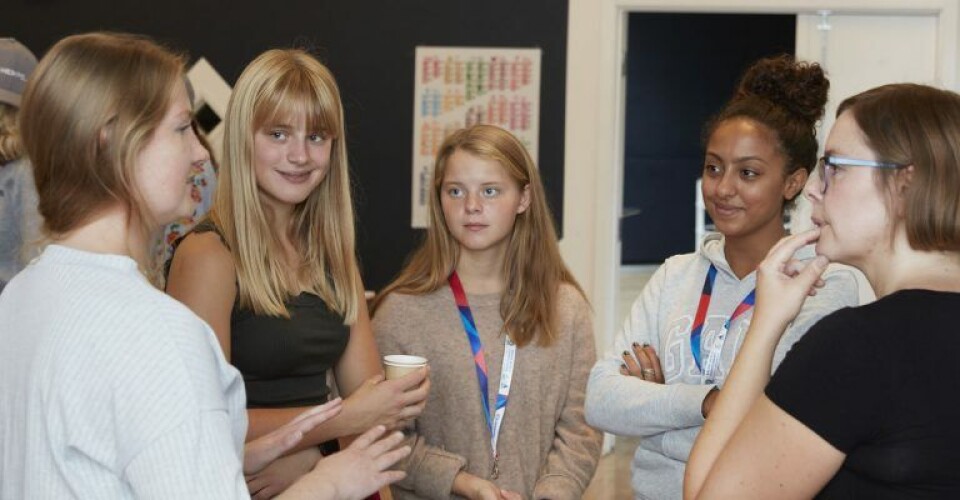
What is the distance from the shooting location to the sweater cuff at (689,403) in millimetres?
2488

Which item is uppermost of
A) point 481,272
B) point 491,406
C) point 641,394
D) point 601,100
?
point 601,100

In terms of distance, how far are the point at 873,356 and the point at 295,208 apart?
1.51 metres

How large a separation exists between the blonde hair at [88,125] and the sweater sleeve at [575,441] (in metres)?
1.56

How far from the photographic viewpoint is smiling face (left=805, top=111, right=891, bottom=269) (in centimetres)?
183

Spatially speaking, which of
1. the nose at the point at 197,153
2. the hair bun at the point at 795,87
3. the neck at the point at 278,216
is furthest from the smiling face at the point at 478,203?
the nose at the point at 197,153

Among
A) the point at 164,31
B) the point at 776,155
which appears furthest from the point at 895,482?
the point at 164,31

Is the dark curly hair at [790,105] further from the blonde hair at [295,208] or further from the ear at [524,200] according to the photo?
the blonde hair at [295,208]

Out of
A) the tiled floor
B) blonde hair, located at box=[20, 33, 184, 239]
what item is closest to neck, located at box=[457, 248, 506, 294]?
blonde hair, located at box=[20, 33, 184, 239]

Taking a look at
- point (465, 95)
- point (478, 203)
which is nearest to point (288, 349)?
point (478, 203)

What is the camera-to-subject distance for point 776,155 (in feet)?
9.05

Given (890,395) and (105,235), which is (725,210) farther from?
(105,235)

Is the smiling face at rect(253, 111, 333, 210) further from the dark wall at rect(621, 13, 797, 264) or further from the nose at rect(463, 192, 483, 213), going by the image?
the dark wall at rect(621, 13, 797, 264)

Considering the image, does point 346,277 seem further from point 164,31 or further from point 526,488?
point 164,31

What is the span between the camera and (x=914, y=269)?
70.5 inches
